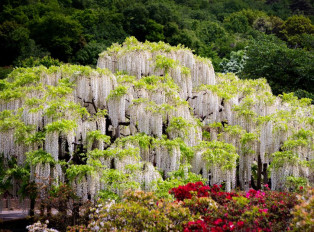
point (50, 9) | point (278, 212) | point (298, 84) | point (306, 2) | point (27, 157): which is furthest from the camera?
point (306, 2)

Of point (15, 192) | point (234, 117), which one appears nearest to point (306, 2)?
point (234, 117)

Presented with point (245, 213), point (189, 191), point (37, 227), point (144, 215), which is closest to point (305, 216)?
point (245, 213)

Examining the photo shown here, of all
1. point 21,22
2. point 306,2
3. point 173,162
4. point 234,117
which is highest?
point 306,2

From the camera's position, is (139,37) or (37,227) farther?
(139,37)

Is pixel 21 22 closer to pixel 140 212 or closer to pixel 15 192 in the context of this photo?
pixel 15 192

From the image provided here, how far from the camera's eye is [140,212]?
8.27 metres

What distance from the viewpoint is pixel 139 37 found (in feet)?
135

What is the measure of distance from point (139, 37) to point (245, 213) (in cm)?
3498

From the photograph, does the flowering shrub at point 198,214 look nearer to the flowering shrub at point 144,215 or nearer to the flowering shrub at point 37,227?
the flowering shrub at point 144,215

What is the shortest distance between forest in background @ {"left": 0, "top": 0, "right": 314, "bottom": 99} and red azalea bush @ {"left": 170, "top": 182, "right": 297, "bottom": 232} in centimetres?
1592

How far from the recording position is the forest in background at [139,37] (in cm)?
2627

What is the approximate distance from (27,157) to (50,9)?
3363 cm

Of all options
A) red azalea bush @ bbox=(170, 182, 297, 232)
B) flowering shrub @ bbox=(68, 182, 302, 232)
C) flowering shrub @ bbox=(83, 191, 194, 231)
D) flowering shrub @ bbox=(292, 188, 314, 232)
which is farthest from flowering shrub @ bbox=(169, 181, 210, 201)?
flowering shrub @ bbox=(292, 188, 314, 232)

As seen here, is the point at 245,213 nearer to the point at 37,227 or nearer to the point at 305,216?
the point at 305,216
